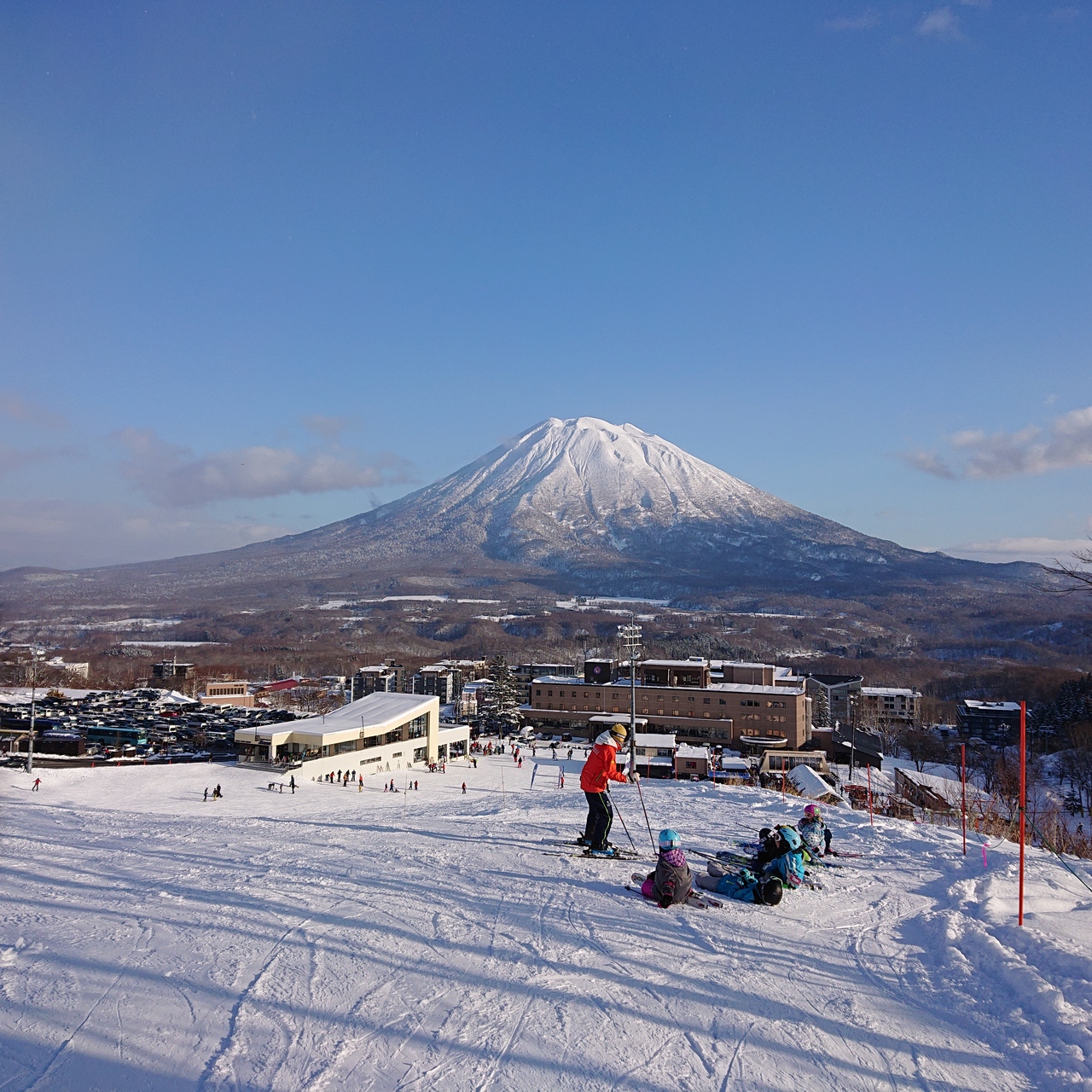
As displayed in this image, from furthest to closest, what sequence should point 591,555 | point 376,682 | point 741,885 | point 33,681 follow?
point 591,555 → point 376,682 → point 33,681 → point 741,885

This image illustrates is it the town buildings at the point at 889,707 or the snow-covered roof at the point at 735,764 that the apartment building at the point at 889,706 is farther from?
the snow-covered roof at the point at 735,764

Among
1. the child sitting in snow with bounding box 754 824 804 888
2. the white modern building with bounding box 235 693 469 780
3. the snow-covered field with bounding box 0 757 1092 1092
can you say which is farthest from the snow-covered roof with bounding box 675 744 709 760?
the child sitting in snow with bounding box 754 824 804 888

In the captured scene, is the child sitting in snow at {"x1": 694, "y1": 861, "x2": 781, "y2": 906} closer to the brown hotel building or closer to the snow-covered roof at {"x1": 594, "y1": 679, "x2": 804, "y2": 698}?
the brown hotel building

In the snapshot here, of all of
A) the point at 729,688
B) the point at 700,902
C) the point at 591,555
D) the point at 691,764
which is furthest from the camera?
the point at 591,555

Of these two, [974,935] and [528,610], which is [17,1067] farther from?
[528,610]

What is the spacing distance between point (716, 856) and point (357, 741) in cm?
1732

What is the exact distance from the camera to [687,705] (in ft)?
128

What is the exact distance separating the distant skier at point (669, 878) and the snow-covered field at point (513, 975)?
0.47 ft

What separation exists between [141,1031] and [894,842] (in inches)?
289

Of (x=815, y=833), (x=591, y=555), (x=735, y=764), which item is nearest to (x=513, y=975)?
(x=815, y=833)

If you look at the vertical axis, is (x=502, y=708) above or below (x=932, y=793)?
below

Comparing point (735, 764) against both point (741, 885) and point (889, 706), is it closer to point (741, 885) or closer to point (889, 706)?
point (741, 885)

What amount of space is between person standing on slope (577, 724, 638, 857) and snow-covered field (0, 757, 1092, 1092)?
1.18ft

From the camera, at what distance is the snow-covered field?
10.9 ft
